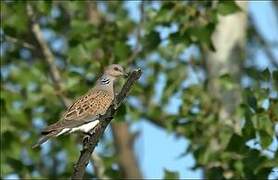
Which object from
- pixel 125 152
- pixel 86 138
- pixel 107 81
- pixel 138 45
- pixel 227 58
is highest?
pixel 125 152

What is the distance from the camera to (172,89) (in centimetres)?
1185

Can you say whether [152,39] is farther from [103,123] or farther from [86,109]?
[103,123]

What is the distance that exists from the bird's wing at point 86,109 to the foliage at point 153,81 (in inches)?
45.6

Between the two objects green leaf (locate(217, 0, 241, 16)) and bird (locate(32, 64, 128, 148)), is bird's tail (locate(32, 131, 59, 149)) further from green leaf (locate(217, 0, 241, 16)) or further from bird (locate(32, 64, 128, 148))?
green leaf (locate(217, 0, 241, 16))

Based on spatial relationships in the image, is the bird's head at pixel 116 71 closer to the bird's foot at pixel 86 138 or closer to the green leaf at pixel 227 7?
the bird's foot at pixel 86 138

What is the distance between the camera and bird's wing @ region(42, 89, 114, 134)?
8727mm

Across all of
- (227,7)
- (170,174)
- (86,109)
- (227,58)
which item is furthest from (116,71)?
(227,58)

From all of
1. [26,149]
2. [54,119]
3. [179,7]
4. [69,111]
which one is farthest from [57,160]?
[69,111]

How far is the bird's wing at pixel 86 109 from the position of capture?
8727 millimetres

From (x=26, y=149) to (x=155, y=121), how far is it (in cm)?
256

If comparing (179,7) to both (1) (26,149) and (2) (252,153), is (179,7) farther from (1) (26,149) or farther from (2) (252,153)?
(1) (26,149)

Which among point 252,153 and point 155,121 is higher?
point 155,121

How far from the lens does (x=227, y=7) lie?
403 inches

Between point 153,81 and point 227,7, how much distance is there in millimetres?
3560
